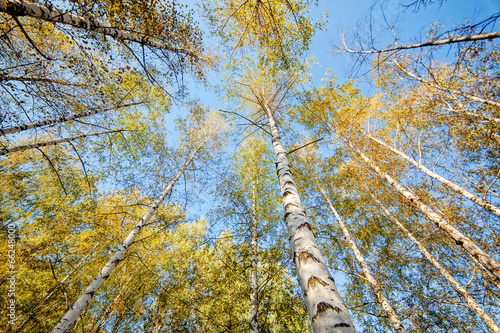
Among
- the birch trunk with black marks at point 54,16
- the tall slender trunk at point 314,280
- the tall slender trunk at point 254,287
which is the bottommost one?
the tall slender trunk at point 314,280

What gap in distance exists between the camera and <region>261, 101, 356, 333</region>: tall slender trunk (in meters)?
1.02

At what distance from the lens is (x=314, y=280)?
1272 mm

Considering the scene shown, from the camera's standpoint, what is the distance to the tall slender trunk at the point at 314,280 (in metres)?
1.02

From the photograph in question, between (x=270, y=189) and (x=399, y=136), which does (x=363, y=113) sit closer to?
(x=399, y=136)

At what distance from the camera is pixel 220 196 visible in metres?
5.47

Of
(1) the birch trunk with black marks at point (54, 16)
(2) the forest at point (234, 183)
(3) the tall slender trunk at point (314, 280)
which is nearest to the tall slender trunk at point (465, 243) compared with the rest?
(2) the forest at point (234, 183)

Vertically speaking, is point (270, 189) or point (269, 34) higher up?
point (269, 34)

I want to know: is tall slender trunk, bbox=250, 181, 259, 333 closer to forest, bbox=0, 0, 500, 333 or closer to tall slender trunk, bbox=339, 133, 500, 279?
forest, bbox=0, 0, 500, 333

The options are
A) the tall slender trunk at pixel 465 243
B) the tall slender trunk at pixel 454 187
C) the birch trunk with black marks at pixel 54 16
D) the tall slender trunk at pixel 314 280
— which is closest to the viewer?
the tall slender trunk at pixel 314 280

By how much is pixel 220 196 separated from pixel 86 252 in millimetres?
5840

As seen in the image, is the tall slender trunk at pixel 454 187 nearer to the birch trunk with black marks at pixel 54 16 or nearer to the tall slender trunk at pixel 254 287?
the tall slender trunk at pixel 254 287

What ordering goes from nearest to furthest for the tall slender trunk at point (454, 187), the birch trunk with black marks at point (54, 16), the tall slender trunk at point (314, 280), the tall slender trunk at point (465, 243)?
the tall slender trunk at point (314, 280) < the birch trunk with black marks at point (54, 16) < the tall slender trunk at point (465, 243) < the tall slender trunk at point (454, 187)

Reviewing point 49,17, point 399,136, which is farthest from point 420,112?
point 49,17

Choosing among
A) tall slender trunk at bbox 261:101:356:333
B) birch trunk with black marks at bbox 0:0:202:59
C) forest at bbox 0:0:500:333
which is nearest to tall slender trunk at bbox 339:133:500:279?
forest at bbox 0:0:500:333
